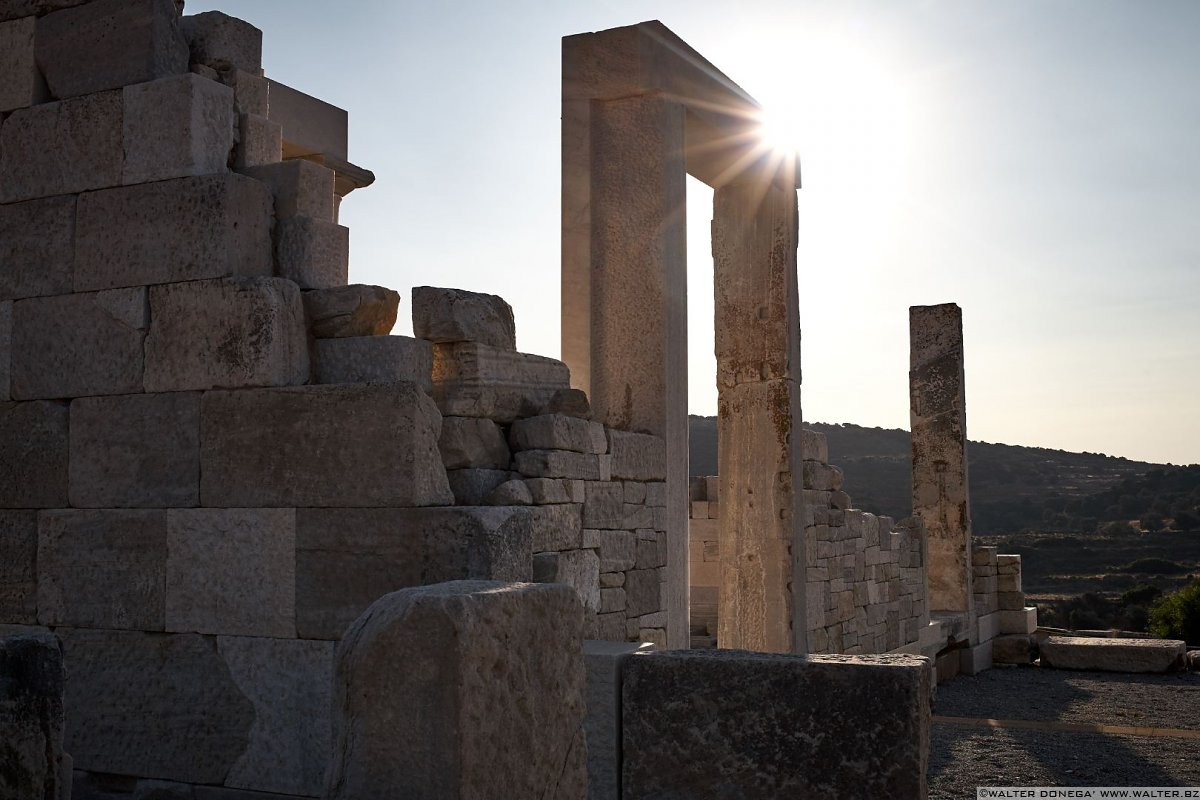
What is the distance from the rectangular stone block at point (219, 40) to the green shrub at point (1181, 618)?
48.2 feet

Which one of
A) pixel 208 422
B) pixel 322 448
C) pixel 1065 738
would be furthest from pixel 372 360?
pixel 1065 738

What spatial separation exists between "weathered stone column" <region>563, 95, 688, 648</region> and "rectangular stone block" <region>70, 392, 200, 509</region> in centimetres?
287

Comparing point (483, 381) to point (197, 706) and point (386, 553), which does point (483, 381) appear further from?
point (197, 706)

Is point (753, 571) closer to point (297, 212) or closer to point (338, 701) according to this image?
point (297, 212)

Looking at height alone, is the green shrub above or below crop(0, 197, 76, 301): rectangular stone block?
below

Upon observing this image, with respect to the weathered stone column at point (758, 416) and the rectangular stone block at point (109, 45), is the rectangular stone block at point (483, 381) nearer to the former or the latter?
the rectangular stone block at point (109, 45)

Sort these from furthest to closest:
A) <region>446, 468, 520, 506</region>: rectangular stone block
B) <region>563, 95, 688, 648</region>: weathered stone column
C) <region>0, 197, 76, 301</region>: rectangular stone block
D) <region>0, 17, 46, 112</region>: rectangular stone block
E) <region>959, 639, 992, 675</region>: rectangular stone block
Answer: <region>959, 639, 992, 675</region>: rectangular stone block → <region>563, 95, 688, 648</region>: weathered stone column → <region>0, 17, 46, 112</region>: rectangular stone block → <region>0, 197, 76, 301</region>: rectangular stone block → <region>446, 468, 520, 506</region>: rectangular stone block

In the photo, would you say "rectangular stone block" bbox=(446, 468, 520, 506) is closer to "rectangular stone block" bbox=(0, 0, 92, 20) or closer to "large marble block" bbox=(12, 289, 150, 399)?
"large marble block" bbox=(12, 289, 150, 399)

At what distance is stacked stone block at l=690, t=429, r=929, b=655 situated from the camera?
10.7 meters

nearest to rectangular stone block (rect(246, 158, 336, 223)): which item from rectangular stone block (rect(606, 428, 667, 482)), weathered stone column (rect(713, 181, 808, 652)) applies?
rectangular stone block (rect(606, 428, 667, 482))

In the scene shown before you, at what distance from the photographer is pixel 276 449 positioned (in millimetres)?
5023

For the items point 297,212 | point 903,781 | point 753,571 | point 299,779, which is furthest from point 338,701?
point 753,571

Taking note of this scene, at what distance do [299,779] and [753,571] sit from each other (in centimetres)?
509

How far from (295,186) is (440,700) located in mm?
3350
